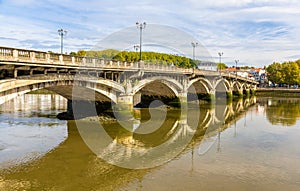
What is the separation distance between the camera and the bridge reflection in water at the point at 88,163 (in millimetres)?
13672

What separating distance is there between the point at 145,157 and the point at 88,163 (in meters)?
3.55

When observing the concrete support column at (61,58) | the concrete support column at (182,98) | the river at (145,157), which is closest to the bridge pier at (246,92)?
the concrete support column at (182,98)

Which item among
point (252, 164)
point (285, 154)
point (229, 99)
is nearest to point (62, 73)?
point (252, 164)

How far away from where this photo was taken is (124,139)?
75.7 feet

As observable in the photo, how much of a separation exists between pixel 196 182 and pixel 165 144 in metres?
8.20

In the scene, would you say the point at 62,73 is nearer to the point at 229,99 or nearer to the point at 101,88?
the point at 101,88

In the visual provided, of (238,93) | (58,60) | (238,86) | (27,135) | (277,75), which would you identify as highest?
(277,75)

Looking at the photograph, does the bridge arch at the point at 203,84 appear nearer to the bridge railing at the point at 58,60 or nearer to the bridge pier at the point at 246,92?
the bridge railing at the point at 58,60

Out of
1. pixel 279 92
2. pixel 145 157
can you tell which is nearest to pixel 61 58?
pixel 145 157

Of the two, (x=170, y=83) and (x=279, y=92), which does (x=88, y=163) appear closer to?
(x=170, y=83)

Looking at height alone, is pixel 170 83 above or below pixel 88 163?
above

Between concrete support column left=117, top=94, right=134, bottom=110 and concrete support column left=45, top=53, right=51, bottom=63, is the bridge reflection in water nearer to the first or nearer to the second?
concrete support column left=117, top=94, right=134, bottom=110

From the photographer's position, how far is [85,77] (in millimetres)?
23188

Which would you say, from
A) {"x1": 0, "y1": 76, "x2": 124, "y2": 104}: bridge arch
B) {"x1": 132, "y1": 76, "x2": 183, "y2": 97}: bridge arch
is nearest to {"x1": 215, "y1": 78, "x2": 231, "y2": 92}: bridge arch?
{"x1": 132, "y1": 76, "x2": 183, "y2": 97}: bridge arch
